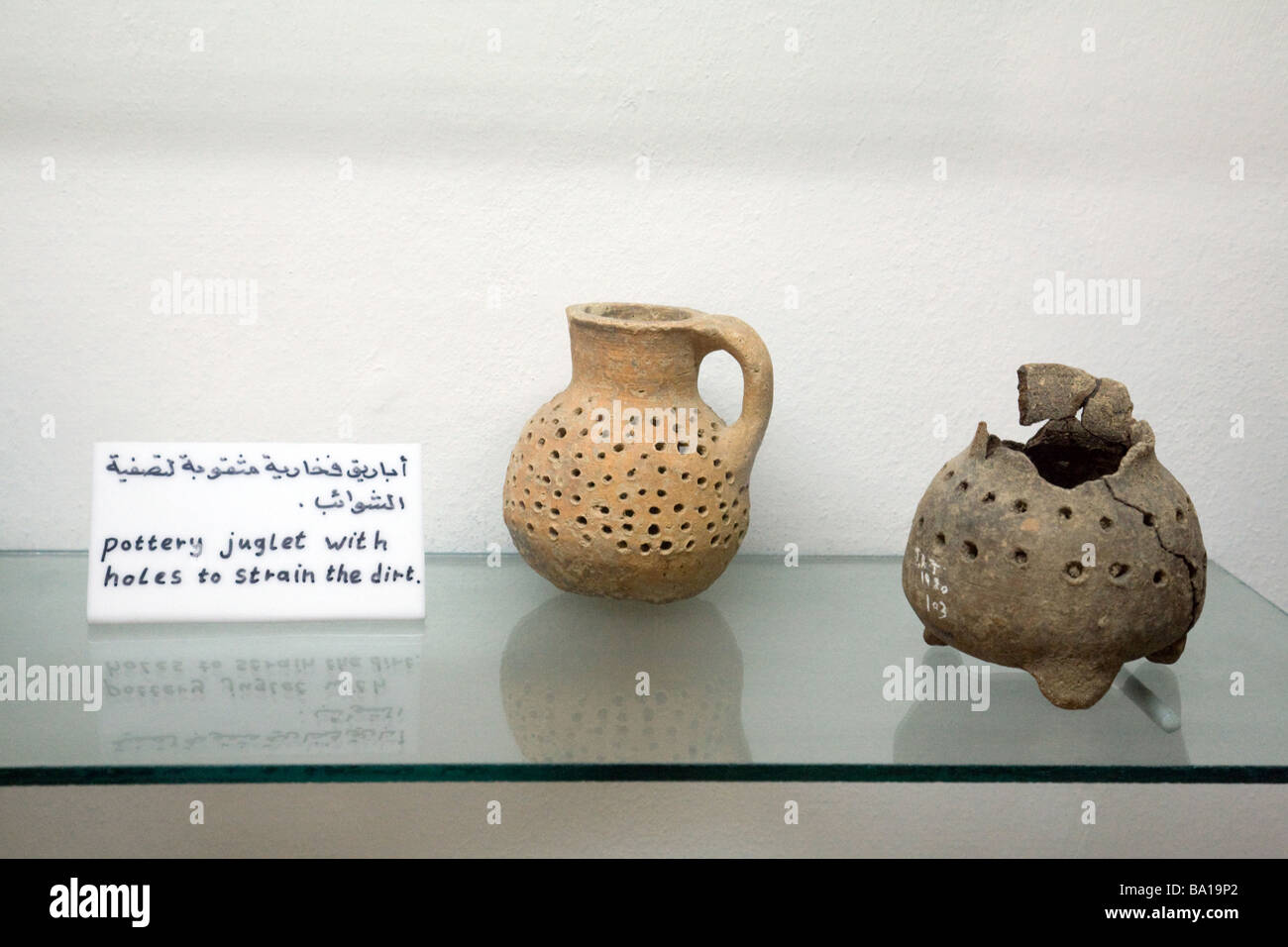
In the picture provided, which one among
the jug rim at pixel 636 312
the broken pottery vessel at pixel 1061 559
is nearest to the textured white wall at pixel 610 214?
the jug rim at pixel 636 312

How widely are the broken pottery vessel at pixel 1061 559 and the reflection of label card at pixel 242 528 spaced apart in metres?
0.36

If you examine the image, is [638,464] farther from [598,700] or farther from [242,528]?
[242,528]

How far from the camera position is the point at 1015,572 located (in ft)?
2.37

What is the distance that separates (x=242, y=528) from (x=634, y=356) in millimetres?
288

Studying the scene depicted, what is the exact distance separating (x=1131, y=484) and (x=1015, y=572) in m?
0.09

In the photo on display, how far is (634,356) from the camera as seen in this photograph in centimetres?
85

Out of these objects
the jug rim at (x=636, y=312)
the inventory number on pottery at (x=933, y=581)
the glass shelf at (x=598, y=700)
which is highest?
the jug rim at (x=636, y=312)

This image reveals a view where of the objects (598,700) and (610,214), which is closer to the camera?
(598,700)

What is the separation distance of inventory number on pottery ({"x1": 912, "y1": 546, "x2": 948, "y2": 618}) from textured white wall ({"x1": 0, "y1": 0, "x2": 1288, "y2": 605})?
0.26 metres

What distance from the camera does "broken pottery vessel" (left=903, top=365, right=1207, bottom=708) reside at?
72cm

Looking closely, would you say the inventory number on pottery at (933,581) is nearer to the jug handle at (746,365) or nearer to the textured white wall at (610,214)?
the jug handle at (746,365)

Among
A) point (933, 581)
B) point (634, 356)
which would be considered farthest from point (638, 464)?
point (933, 581)

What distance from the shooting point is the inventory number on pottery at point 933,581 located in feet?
2.48

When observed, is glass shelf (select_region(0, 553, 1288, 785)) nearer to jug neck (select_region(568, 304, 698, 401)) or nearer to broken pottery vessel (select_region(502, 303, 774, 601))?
broken pottery vessel (select_region(502, 303, 774, 601))
